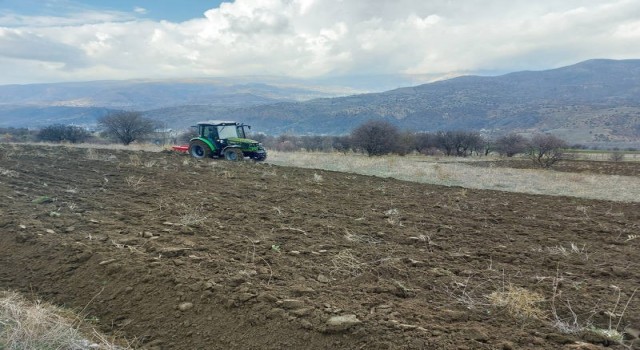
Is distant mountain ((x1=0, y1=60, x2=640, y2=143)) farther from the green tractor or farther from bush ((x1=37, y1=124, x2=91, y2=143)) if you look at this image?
the green tractor

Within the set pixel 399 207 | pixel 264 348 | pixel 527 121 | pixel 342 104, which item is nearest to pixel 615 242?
pixel 399 207

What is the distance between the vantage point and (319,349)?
3.40 meters

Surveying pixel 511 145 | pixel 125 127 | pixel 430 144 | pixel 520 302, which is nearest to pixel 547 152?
pixel 511 145

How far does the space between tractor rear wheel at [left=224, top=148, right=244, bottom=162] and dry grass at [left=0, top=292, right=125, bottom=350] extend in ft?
58.0

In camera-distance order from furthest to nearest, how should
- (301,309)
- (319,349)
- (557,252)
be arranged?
(557,252)
(301,309)
(319,349)

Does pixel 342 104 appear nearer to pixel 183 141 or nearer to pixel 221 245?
pixel 183 141

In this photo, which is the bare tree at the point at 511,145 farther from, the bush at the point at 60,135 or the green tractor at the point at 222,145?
the bush at the point at 60,135

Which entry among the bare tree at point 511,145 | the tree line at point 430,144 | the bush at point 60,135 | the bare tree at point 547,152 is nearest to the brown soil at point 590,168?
the bare tree at point 547,152

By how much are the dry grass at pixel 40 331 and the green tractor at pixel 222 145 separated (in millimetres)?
17832

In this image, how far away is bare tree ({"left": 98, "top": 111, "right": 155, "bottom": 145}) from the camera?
4725 centimetres

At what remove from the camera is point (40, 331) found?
355 centimetres

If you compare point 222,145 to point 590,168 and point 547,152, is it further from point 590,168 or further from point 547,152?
point 590,168

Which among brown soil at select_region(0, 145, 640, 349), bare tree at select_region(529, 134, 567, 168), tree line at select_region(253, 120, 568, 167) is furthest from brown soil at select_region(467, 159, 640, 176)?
brown soil at select_region(0, 145, 640, 349)

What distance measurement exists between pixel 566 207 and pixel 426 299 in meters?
9.40
